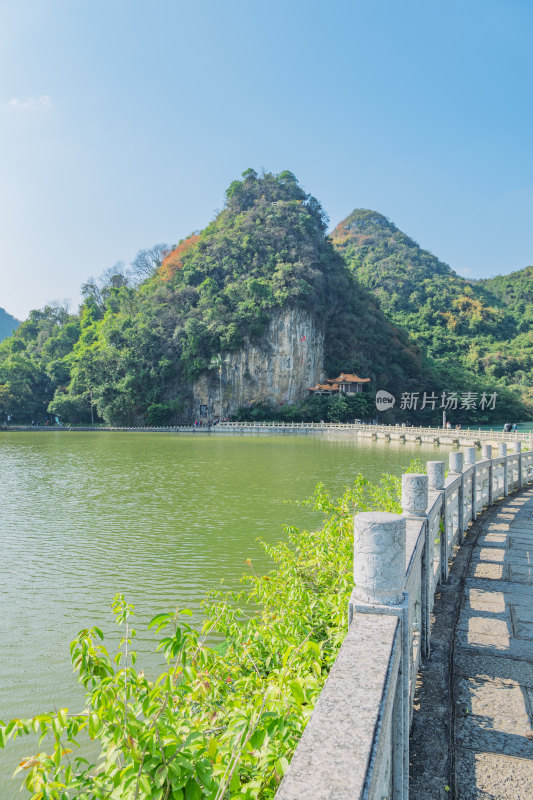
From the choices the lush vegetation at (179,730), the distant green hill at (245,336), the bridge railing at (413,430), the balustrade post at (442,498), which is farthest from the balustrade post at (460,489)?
the distant green hill at (245,336)

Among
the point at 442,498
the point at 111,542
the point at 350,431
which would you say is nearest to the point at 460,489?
the point at 442,498

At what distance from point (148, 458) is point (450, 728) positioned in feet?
78.1

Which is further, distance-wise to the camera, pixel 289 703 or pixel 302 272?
pixel 302 272

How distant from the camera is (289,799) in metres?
1.09

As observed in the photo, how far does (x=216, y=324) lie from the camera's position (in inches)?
2176

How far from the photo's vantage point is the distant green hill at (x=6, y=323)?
139 metres

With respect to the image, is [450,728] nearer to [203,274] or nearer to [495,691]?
[495,691]

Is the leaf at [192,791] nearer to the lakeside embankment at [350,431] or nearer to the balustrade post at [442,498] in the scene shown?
the balustrade post at [442,498]

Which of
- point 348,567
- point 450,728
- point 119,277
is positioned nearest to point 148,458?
point 348,567

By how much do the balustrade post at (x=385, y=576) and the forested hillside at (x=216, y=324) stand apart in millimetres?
52613

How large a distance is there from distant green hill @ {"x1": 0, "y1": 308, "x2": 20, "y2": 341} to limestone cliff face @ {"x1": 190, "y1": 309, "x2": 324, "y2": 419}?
341 ft

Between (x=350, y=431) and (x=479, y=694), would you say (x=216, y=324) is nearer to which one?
(x=350, y=431)

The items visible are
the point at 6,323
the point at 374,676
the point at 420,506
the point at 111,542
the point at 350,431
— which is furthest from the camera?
the point at 6,323

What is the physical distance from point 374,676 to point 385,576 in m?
0.44
